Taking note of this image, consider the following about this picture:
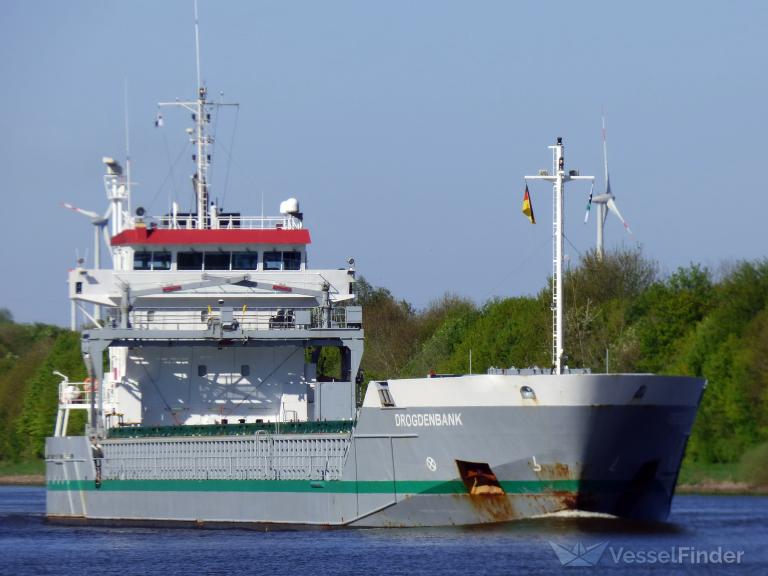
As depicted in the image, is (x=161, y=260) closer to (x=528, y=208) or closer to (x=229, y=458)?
(x=229, y=458)

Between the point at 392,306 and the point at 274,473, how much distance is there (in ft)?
172

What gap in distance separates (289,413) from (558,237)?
12724 mm

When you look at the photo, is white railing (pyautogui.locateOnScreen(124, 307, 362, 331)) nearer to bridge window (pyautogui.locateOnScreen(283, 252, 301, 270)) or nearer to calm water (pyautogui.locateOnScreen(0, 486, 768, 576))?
bridge window (pyautogui.locateOnScreen(283, 252, 301, 270))

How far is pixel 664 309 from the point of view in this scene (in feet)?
221

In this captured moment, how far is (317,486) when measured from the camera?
39938 millimetres

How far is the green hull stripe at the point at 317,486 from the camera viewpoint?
117ft

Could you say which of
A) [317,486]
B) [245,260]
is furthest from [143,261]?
[317,486]

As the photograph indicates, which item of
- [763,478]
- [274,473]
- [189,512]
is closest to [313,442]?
[274,473]

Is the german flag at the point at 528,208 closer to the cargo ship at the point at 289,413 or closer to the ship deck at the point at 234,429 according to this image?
the cargo ship at the point at 289,413

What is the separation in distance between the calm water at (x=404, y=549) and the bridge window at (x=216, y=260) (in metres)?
8.37

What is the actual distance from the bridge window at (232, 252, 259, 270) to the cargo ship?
0.19ft

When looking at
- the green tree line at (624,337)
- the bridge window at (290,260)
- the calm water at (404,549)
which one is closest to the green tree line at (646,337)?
the green tree line at (624,337)

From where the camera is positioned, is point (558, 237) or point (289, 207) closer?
point (558, 237)

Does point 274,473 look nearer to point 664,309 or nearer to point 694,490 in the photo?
point 694,490
